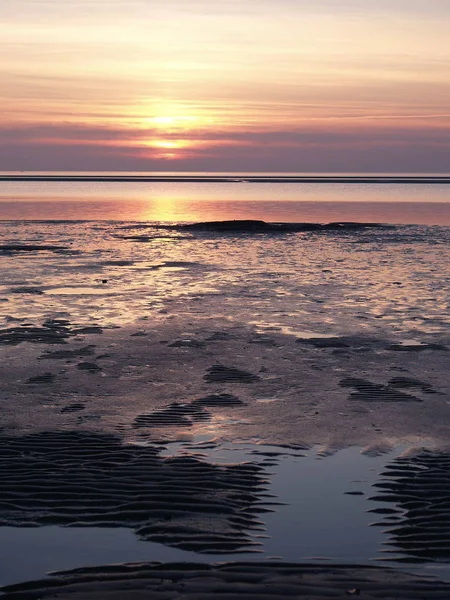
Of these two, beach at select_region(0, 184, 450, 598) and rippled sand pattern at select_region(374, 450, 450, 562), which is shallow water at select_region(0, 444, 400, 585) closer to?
beach at select_region(0, 184, 450, 598)

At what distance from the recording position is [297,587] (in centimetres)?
514

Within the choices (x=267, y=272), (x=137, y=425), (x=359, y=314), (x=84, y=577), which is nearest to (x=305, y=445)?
(x=137, y=425)

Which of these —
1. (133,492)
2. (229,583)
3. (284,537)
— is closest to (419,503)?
(284,537)

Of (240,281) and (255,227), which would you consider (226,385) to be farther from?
(255,227)

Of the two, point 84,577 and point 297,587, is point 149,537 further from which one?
point 297,587

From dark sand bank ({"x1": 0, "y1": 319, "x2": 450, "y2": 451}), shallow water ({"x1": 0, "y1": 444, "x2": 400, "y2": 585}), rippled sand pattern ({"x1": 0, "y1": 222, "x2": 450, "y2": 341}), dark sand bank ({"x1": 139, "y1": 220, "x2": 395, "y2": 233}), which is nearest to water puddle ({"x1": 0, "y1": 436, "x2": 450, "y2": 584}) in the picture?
shallow water ({"x1": 0, "y1": 444, "x2": 400, "y2": 585})

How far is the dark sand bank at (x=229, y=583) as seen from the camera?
199 inches

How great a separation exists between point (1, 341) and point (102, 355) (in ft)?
6.69

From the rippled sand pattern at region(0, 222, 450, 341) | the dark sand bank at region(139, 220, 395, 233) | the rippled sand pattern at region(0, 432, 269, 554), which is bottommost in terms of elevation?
the rippled sand pattern at region(0, 432, 269, 554)

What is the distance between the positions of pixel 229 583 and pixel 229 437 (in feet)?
10.9

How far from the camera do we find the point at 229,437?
335 inches

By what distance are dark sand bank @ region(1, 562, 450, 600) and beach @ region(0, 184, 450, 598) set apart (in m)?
0.02

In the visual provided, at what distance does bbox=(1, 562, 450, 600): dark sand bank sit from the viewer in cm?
505

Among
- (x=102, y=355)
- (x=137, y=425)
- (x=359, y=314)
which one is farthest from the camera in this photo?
(x=359, y=314)
